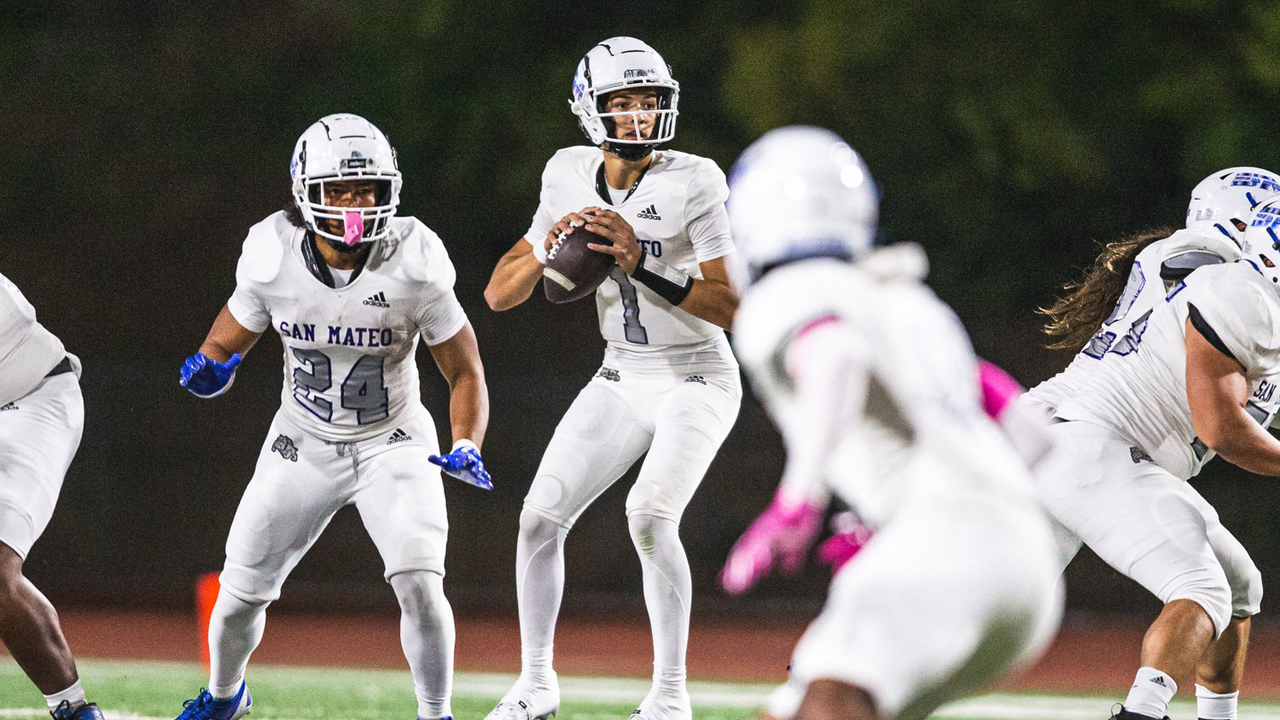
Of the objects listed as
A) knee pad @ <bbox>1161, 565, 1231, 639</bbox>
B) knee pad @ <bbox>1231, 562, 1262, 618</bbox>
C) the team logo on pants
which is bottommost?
knee pad @ <bbox>1231, 562, 1262, 618</bbox>

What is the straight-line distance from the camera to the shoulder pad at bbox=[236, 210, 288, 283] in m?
5.07

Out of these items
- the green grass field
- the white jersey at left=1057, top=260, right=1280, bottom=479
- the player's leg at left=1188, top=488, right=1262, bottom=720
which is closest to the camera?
the white jersey at left=1057, top=260, right=1280, bottom=479

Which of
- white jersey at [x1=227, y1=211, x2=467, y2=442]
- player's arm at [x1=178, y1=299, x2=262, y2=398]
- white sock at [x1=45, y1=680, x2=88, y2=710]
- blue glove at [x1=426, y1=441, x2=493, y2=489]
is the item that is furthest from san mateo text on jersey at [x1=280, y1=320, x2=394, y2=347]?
white sock at [x1=45, y1=680, x2=88, y2=710]

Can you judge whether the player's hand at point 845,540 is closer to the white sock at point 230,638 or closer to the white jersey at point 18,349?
the white sock at point 230,638

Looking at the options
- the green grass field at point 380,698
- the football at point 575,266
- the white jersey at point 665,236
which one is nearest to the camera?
the football at point 575,266

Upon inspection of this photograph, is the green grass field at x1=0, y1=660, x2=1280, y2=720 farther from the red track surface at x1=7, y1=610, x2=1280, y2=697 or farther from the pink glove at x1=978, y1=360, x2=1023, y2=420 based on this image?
the pink glove at x1=978, y1=360, x2=1023, y2=420

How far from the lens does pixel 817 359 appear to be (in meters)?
2.95

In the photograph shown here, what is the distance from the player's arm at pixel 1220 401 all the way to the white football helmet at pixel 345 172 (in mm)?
2329

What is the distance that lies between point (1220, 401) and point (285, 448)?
2.76 m

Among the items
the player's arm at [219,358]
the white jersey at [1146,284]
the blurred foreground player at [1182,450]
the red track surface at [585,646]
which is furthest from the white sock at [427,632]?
the red track surface at [585,646]

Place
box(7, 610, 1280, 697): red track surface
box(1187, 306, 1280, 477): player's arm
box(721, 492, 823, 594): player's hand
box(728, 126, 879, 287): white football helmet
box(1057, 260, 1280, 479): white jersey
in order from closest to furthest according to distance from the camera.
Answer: box(721, 492, 823, 594): player's hand < box(728, 126, 879, 287): white football helmet < box(1187, 306, 1280, 477): player's arm < box(1057, 260, 1280, 479): white jersey < box(7, 610, 1280, 697): red track surface

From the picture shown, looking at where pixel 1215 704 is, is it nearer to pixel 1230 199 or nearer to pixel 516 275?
pixel 1230 199

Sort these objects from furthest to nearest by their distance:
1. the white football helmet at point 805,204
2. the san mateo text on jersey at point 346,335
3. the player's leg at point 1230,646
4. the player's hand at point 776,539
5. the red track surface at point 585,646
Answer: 1. the red track surface at point 585,646
2. the san mateo text on jersey at point 346,335
3. the player's leg at point 1230,646
4. the white football helmet at point 805,204
5. the player's hand at point 776,539

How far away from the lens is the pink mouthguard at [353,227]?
4.91 m
